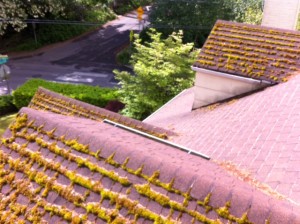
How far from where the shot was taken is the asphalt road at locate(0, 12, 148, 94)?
30531mm

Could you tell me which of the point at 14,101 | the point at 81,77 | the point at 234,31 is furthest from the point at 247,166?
the point at 81,77

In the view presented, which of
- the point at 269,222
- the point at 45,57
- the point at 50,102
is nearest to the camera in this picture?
the point at 269,222

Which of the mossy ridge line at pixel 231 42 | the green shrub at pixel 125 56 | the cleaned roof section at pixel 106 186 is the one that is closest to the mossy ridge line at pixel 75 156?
the cleaned roof section at pixel 106 186

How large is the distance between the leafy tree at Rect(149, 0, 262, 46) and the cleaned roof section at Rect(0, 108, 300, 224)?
90.6ft

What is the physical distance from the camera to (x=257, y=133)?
303 inches

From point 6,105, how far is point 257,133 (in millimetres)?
19804

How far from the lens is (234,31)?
12.0m

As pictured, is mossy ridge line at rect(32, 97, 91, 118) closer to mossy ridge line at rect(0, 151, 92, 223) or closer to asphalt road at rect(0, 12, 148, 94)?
mossy ridge line at rect(0, 151, 92, 223)

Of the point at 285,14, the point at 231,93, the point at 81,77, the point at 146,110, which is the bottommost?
the point at 81,77

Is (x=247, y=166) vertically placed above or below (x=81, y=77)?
above

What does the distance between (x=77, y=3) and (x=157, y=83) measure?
23389 millimetres

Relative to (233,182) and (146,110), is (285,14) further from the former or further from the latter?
(233,182)

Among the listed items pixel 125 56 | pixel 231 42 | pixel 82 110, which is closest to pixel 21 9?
pixel 125 56

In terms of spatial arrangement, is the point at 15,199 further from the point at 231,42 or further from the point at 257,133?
the point at 231,42
